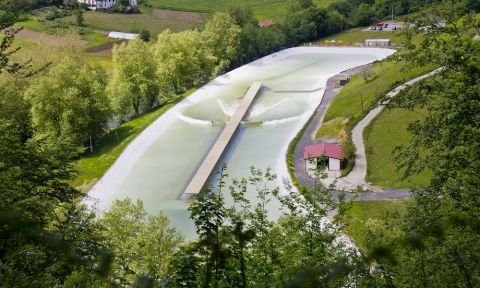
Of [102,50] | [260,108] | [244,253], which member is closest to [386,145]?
[260,108]

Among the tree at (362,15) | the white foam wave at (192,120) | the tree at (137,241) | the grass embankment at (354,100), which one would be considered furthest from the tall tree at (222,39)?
the tree at (137,241)

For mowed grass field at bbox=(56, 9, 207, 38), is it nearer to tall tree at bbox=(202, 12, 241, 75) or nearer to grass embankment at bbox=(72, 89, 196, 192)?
tall tree at bbox=(202, 12, 241, 75)

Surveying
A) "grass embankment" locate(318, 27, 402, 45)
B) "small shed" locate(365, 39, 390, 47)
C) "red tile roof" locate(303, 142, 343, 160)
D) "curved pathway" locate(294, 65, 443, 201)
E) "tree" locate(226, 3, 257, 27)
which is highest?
"tree" locate(226, 3, 257, 27)

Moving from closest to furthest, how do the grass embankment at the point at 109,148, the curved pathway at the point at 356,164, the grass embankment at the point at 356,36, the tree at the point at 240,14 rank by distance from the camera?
the curved pathway at the point at 356,164 → the grass embankment at the point at 109,148 → the tree at the point at 240,14 → the grass embankment at the point at 356,36

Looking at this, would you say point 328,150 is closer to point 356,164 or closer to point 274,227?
point 356,164

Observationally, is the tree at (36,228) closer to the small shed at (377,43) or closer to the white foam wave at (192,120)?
the white foam wave at (192,120)

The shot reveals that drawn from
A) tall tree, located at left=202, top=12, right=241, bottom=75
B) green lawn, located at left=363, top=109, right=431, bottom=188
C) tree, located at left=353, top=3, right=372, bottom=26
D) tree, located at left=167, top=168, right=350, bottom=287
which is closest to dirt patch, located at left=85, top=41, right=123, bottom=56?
tall tree, located at left=202, top=12, right=241, bottom=75

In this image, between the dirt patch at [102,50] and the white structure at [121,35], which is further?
the white structure at [121,35]
